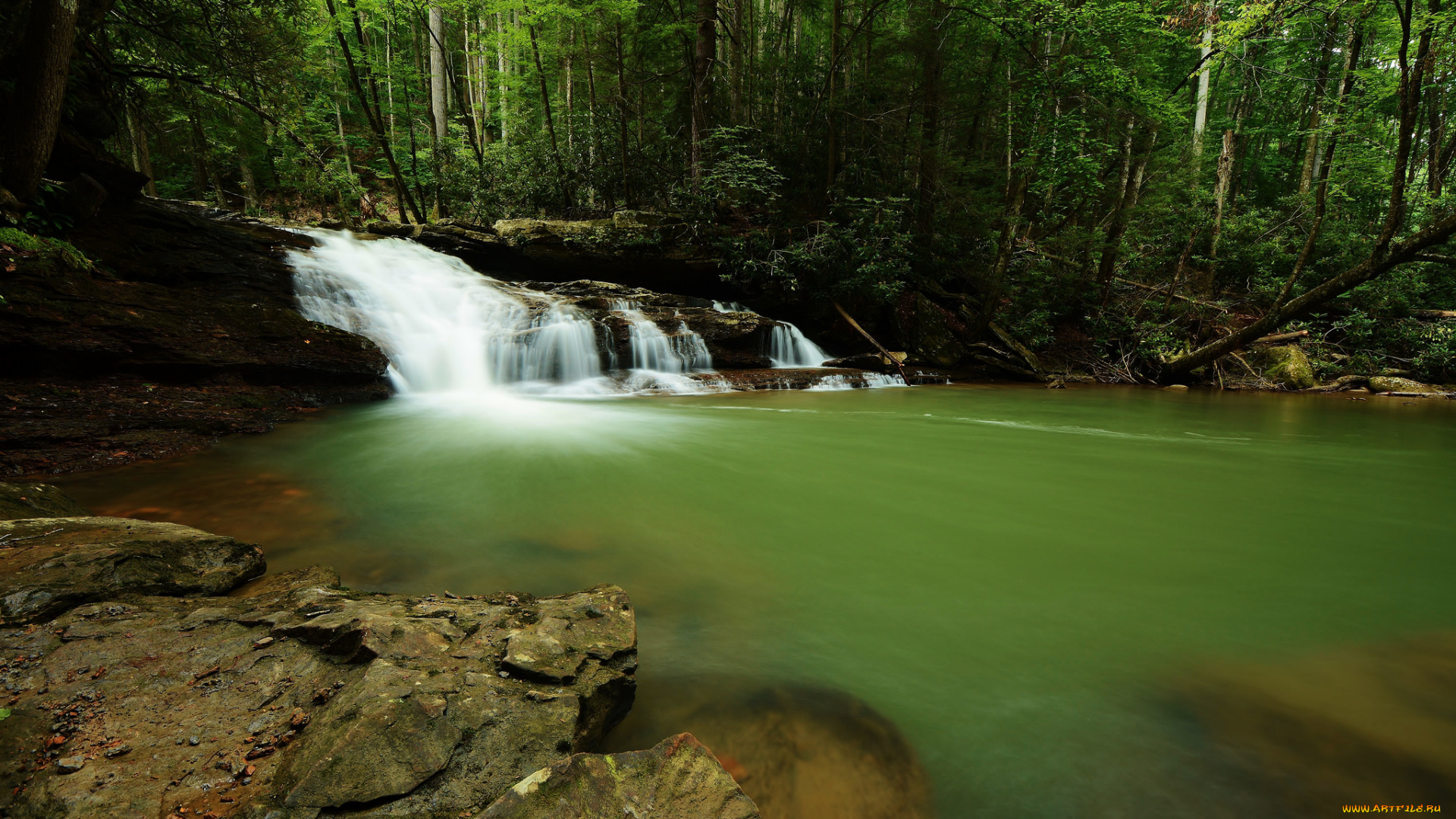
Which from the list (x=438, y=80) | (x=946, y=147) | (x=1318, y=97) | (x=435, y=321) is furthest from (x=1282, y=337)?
(x=438, y=80)

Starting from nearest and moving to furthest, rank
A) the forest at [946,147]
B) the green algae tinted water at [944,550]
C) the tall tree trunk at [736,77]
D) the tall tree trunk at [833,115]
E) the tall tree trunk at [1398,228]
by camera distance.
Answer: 1. the green algae tinted water at [944,550]
2. the tall tree trunk at [1398,228]
3. the forest at [946,147]
4. the tall tree trunk at [833,115]
5. the tall tree trunk at [736,77]

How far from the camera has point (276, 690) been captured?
57.8 inches

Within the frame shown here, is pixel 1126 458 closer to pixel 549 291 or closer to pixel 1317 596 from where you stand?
pixel 1317 596

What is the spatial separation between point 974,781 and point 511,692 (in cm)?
134

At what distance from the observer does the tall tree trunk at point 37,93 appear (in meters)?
5.08

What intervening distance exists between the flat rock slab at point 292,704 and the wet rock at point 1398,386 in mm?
15131

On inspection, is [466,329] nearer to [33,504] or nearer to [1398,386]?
[33,504]

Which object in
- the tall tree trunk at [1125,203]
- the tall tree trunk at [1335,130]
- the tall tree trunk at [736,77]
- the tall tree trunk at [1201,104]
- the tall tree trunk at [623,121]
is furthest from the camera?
the tall tree trunk at [736,77]

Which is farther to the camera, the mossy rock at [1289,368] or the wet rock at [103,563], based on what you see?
the mossy rock at [1289,368]

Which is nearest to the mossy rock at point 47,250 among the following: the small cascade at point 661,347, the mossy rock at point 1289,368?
the small cascade at point 661,347

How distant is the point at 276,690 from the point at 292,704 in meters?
0.10

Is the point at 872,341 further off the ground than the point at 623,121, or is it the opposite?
the point at 623,121

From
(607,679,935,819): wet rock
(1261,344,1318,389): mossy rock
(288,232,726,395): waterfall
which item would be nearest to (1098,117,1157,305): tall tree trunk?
(1261,344,1318,389): mossy rock

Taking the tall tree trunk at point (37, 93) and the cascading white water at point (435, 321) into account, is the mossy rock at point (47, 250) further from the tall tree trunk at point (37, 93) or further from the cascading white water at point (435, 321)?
the cascading white water at point (435, 321)
